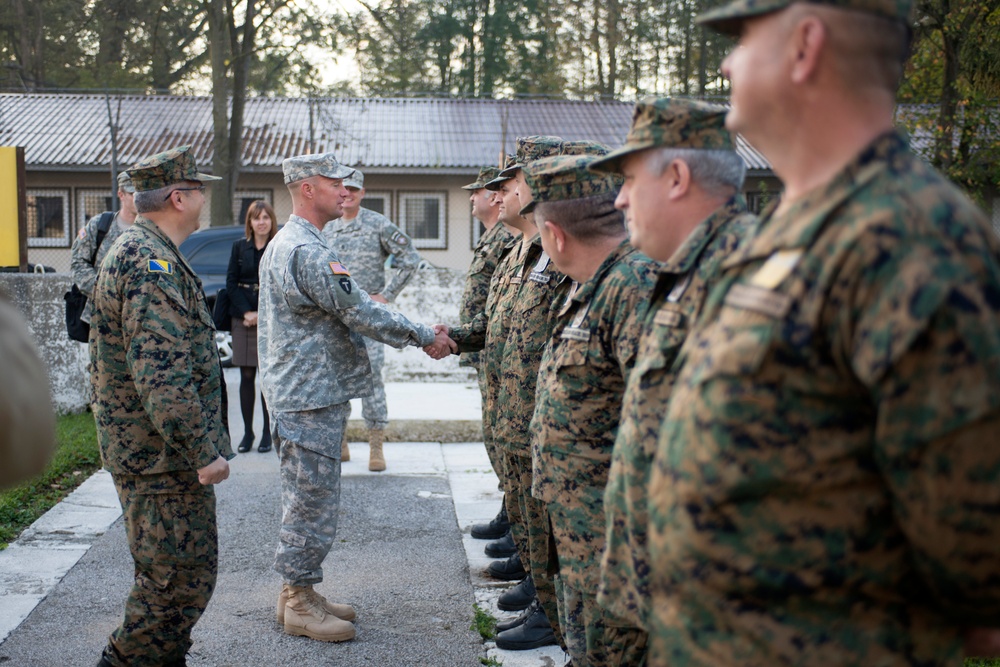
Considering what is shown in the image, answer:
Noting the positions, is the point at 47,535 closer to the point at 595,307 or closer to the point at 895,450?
the point at 595,307

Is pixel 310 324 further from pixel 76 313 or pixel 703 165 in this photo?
pixel 76 313

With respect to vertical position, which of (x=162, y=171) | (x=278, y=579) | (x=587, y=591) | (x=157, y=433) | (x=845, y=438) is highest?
(x=162, y=171)

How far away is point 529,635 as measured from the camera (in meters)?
4.26

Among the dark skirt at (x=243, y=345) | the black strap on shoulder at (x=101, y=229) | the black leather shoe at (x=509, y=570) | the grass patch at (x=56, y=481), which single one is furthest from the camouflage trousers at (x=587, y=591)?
the black strap on shoulder at (x=101, y=229)

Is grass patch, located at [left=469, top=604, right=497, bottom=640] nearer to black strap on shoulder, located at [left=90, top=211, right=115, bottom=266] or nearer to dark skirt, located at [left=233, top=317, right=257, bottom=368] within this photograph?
dark skirt, located at [left=233, top=317, right=257, bottom=368]

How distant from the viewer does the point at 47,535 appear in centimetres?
573

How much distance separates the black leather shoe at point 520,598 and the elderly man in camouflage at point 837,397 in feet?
10.1

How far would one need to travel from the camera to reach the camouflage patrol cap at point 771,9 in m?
1.50

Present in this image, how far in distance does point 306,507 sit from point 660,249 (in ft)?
8.43

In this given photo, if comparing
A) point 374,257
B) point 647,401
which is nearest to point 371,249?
point 374,257

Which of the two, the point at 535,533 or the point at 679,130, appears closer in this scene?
the point at 679,130

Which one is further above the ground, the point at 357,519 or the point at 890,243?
the point at 890,243

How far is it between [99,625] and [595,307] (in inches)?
114

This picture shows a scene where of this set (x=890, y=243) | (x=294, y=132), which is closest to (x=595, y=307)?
(x=890, y=243)
